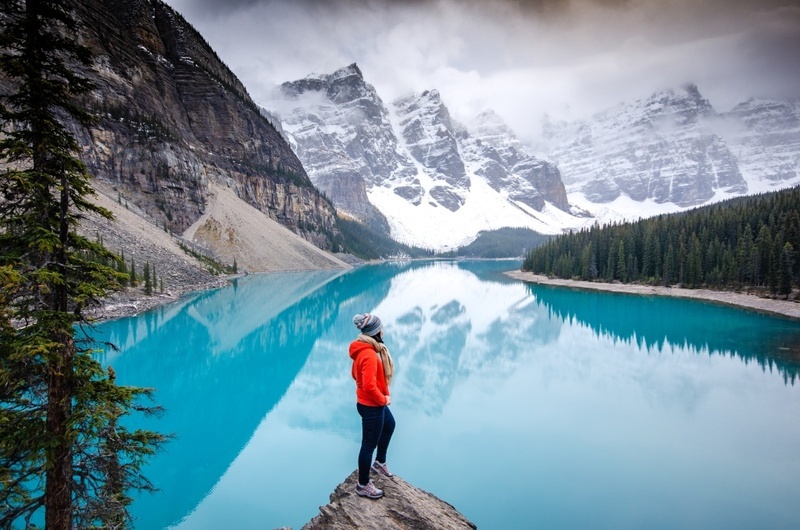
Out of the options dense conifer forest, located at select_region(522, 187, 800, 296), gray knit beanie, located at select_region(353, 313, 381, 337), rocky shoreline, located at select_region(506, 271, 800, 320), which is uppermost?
dense conifer forest, located at select_region(522, 187, 800, 296)

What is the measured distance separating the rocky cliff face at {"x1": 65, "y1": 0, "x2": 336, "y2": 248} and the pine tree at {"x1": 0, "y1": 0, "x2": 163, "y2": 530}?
66738 millimetres

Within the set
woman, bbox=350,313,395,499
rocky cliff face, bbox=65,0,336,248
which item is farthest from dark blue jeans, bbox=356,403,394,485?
rocky cliff face, bbox=65,0,336,248

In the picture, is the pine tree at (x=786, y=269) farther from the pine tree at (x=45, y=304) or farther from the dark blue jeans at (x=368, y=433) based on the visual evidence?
the pine tree at (x=45, y=304)

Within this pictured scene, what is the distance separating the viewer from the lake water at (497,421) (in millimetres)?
9758

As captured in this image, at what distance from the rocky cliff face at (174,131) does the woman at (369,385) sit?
7004cm

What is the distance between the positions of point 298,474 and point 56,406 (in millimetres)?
7437

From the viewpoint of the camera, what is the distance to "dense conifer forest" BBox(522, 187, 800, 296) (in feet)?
158

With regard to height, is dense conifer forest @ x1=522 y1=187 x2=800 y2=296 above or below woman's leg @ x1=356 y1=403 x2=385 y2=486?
above

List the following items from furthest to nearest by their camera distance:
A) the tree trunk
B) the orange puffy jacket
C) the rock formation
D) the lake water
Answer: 1. the lake water
2. the orange puffy jacket
3. the rock formation
4. the tree trunk

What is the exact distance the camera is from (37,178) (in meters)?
5.13

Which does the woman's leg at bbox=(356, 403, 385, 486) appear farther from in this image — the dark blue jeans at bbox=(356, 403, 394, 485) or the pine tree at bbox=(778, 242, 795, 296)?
the pine tree at bbox=(778, 242, 795, 296)

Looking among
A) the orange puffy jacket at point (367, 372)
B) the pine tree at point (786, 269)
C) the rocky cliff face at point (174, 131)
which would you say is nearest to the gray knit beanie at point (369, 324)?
the orange puffy jacket at point (367, 372)

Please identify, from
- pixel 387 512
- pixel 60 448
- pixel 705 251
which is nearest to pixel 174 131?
pixel 60 448

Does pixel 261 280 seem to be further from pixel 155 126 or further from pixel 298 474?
pixel 298 474
